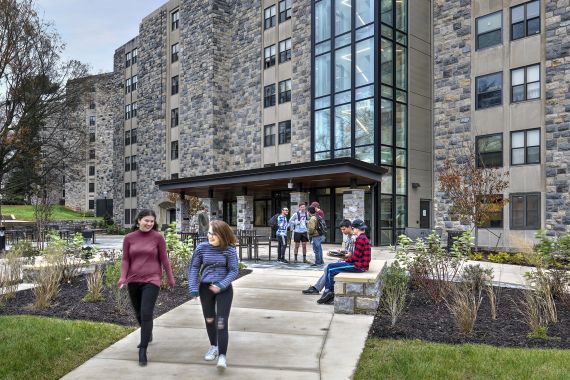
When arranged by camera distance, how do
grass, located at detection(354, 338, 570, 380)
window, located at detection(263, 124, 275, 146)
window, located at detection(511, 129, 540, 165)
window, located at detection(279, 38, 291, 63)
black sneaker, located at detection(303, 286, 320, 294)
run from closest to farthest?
grass, located at detection(354, 338, 570, 380), black sneaker, located at detection(303, 286, 320, 294), window, located at detection(511, 129, 540, 165), window, located at detection(279, 38, 291, 63), window, located at detection(263, 124, 275, 146)

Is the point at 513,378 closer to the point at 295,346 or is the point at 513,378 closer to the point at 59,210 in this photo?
the point at 295,346

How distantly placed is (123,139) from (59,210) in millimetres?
24703

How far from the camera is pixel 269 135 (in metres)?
32.9

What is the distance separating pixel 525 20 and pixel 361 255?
62.2 feet

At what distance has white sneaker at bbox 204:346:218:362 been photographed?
5.87 metres

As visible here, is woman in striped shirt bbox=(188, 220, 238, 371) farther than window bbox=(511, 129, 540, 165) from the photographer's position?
No

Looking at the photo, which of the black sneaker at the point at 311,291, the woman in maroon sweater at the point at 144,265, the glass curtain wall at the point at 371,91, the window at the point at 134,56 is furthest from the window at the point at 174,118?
the woman in maroon sweater at the point at 144,265

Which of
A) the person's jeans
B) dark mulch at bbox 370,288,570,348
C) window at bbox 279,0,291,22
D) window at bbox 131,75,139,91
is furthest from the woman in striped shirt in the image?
window at bbox 131,75,139,91

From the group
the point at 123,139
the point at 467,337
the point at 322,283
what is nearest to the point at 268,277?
the point at 322,283

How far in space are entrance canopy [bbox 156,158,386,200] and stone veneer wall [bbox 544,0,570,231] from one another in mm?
7160

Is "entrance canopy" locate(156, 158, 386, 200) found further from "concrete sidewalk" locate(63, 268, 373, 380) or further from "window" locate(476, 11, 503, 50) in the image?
"concrete sidewalk" locate(63, 268, 373, 380)

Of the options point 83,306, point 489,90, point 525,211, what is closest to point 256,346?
point 83,306

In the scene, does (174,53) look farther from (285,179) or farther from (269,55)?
(285,179)

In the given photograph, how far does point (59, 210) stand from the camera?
68375 mm
